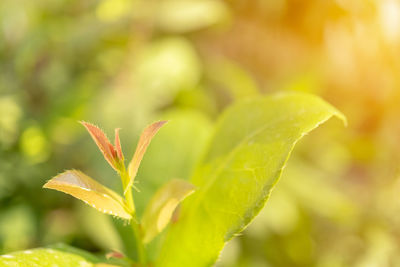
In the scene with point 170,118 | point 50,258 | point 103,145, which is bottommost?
point 170,118

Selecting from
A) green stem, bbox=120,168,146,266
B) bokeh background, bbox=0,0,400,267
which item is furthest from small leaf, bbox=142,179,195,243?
bokeh background, bbox=0,0,400,267

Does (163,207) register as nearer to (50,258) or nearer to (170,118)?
(50,258)

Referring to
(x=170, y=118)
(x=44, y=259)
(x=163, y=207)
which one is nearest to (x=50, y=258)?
(x=44, y=259)

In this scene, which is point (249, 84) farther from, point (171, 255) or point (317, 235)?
point (171, 255)

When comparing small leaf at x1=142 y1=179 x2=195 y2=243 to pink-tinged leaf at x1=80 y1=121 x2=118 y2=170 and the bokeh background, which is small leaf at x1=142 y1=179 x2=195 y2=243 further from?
the bokeh background

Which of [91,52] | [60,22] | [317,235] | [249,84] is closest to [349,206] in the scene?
[317,235]

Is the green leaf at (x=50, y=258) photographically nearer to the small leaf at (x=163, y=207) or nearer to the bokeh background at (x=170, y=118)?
the small leaf at (x=163, y=207)
